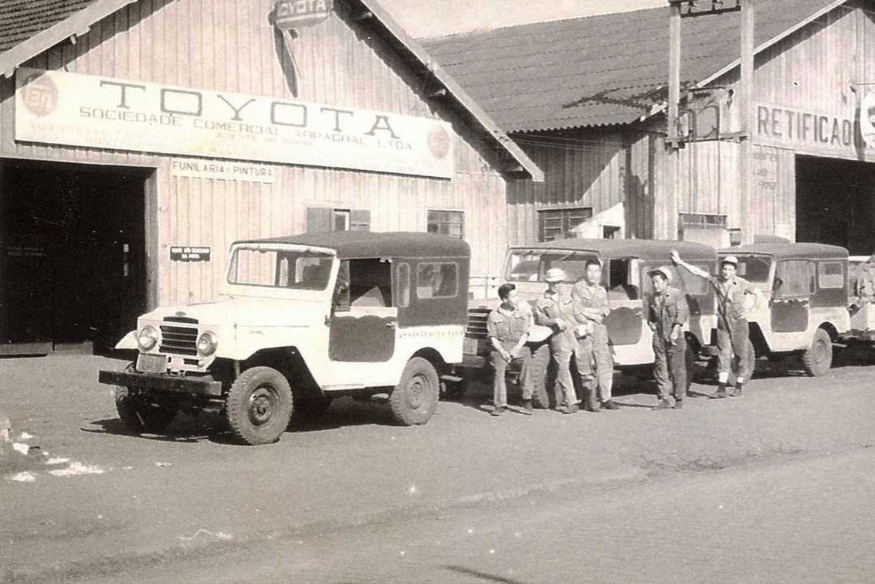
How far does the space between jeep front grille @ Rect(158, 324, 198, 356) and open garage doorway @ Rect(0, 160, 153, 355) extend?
6923mm

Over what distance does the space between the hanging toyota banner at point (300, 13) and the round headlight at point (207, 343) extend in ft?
25.6

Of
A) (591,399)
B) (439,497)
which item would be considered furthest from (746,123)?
(439,497)

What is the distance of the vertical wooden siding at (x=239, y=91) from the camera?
16062 mm

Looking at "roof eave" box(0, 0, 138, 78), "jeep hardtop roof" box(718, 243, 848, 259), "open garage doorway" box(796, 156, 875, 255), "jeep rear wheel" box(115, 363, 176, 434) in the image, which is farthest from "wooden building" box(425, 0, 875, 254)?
"jeep rear wheel" box(115, 363, 176, 434)

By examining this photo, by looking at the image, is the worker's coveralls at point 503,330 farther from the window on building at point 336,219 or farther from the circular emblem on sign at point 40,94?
the circular emblem on sign at point 40,94

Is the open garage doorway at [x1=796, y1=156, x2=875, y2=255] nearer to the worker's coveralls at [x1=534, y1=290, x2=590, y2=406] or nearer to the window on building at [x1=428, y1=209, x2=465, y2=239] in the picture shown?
the window on building at [x1=428, y1=209, x2=465, y2=239]

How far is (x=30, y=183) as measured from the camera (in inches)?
724

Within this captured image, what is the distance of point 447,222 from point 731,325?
6856 millimetres

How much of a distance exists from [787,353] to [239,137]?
29.2 feet

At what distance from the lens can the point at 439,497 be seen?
8.67 m

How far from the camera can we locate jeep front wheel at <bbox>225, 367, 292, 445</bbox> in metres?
10.5

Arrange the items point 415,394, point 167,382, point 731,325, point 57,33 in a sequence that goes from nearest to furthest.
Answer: point 167,382
point 415,394
point 57,33
point 731,325

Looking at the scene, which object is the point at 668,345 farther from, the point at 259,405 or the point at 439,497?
the point at 439,497

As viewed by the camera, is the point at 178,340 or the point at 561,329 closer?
the point at 178,340
